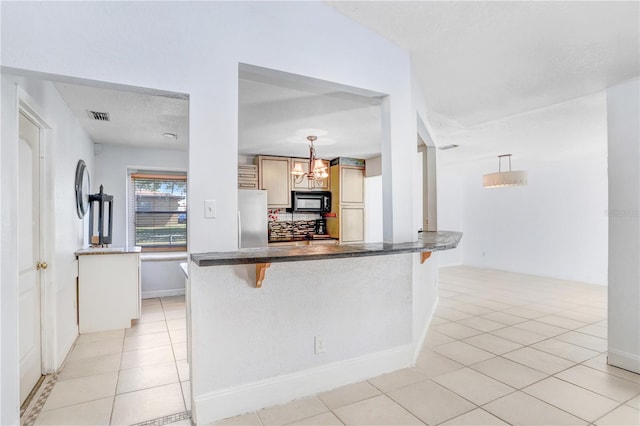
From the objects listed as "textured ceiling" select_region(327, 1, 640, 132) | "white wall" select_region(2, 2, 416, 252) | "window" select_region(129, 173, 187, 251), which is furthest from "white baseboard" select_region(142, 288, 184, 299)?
"textured ceiling" select_region(327, 1, 640, 132)

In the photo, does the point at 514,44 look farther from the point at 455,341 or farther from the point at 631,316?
the point at 455,341

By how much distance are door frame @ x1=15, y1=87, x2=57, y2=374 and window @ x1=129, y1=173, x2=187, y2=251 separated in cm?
256

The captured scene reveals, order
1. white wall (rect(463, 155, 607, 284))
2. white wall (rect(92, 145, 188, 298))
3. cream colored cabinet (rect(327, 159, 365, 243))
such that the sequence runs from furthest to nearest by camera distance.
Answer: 1. white wall (rect(463, 155, 607, 284))
2. cream colored cabinet (rect(327, 159, 365, 243))
3. white wall (rect(92, 145, 188, 298))

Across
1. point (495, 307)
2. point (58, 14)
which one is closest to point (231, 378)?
point (58, 14)

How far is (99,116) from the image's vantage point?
3438mm

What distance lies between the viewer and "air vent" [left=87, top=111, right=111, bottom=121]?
11.0ft

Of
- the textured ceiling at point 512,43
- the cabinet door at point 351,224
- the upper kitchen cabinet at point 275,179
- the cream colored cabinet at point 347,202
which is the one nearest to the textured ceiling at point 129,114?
the upper kitchen cabinet at point 275,179

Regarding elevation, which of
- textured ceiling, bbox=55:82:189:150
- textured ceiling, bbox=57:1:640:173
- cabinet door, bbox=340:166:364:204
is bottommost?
cabinet door, bbox=340:166:364:204

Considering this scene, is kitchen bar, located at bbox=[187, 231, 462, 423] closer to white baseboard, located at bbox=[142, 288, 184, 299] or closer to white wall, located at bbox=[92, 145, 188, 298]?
white wall, located at bbox=[92, 145, 188, 298]

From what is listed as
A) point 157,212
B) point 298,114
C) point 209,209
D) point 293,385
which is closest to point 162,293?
point 157,212

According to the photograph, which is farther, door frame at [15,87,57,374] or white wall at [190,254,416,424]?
door frame at [15,87,57,374]

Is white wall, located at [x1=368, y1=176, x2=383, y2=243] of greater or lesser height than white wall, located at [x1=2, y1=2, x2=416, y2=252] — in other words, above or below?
below

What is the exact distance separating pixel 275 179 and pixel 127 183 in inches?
87.8

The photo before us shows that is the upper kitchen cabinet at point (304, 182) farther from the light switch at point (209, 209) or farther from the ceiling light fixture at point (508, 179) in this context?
the light switch at point (209, 209)
